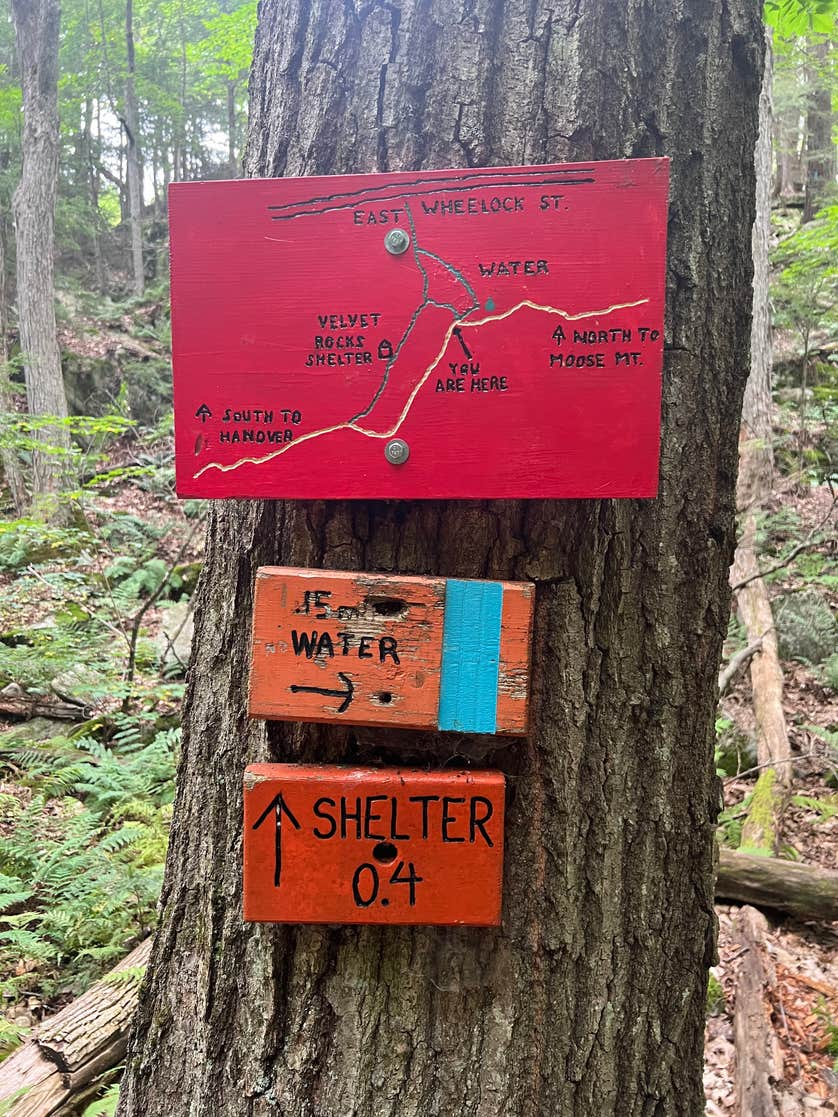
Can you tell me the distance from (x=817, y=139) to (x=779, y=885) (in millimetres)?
14143

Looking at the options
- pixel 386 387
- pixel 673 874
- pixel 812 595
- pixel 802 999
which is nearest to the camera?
pixel 386 387

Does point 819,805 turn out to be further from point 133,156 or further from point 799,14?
point 133,156

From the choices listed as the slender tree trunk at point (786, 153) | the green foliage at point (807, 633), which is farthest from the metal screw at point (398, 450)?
the slender tree trunk at point (786, 153)

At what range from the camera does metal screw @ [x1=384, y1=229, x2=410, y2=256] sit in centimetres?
105

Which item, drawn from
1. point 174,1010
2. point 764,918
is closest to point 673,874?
point 174,1010

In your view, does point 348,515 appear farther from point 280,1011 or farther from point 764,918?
point 764,918

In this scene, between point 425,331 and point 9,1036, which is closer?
point 425,331

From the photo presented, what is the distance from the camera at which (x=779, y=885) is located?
3.40 metres

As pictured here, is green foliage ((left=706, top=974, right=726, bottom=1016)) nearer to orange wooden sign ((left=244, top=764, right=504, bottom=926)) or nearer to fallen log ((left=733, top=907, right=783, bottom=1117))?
fallen log ((left=733, top=907, right=783, bottom=1117))

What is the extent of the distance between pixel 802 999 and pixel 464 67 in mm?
3452

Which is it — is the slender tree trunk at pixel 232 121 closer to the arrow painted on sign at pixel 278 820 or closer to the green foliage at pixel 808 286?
the green foliage at pixel 808 286

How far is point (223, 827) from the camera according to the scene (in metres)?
1.23

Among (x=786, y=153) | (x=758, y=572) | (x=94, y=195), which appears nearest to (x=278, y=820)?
(x=758, y=572)

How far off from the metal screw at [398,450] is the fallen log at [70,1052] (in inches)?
80.2
